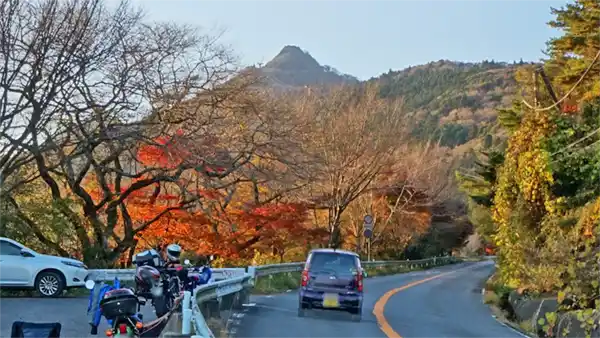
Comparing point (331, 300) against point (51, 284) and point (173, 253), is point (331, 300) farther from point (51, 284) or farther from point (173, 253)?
point (51, 284)

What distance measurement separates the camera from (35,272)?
64.0ft

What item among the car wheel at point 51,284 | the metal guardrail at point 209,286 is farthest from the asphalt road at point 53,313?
the metal guardrail at point 209,286

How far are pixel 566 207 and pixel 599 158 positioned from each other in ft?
8.38

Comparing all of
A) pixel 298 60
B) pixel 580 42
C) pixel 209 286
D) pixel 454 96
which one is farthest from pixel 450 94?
pixel 209 286

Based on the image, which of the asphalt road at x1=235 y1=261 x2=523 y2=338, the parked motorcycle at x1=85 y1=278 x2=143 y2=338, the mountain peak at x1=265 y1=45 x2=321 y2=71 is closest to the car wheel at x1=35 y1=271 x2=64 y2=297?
the asphalt road at x1=235 y1=261 x2=523 y2=338

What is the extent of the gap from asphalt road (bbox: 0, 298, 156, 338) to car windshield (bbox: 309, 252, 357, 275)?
4058 millimetres

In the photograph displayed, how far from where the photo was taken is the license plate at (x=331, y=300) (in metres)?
17.4

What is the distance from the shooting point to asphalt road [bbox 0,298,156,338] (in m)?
14.0

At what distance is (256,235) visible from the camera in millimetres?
37531

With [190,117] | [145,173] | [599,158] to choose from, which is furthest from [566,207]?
[145,173]

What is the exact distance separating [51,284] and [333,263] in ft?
25.4

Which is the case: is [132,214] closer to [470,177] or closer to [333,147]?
[333,147]

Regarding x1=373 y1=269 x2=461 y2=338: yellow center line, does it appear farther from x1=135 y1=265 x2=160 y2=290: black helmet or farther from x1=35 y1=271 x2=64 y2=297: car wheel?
x1=35 y1=271 x2=64 y2=297: car wheel

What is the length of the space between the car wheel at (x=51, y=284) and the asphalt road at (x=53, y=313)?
35cm
